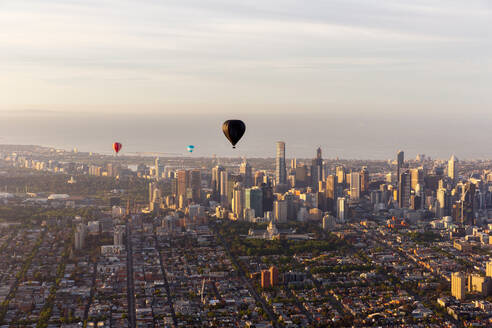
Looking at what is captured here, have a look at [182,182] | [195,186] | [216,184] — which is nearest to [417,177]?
[216,184]

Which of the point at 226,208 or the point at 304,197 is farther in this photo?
the point at 304,197

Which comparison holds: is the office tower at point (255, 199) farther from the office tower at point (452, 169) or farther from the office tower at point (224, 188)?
the office tower at point (452, 169)

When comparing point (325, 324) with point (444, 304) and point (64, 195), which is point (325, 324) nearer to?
point (444, 304)

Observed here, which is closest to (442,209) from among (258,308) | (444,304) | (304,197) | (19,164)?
(304,197)

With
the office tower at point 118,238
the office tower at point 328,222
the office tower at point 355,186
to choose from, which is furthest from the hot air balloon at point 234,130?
the office tower at point 355,186

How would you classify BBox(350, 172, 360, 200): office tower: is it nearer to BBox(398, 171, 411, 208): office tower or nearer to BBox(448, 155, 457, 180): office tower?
BBox(398, 171, 411, 208): office tower

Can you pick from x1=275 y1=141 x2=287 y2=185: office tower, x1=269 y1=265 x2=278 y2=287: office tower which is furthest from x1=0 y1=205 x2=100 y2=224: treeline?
x1=269 y1=265 x2=278 y2=287: office tower
